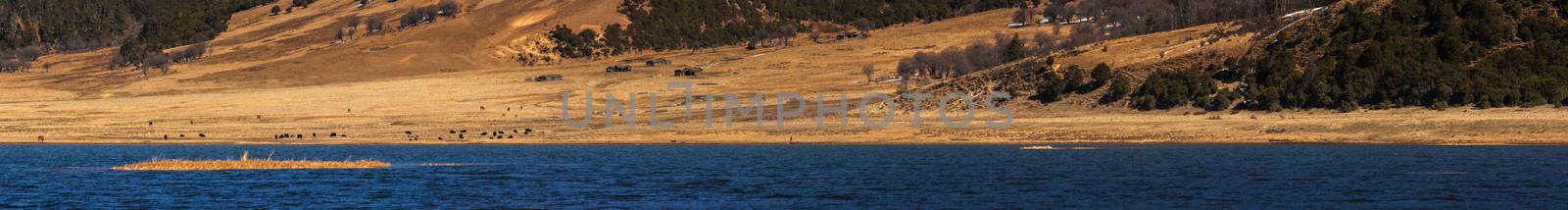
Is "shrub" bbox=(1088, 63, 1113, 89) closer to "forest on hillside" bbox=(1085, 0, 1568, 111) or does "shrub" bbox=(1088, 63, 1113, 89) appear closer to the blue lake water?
"forest on hillside" bbox=(1085, 0, 1568, 111)

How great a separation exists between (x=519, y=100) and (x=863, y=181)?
73.2 m

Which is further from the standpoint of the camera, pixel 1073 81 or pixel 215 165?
pixel 1073 81

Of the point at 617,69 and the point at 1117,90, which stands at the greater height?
the point at 617,69

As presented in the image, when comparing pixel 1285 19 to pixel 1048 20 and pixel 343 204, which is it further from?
pixel 343 204

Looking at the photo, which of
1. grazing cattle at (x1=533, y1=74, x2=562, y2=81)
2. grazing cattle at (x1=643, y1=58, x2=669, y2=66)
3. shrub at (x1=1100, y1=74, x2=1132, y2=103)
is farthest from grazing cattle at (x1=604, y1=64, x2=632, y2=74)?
shrub at (x1=1100, y1=74, x2=1132, y2=103)

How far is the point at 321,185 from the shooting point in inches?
2047

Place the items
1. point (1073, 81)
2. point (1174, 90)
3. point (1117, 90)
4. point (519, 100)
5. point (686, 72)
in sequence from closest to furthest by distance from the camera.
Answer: point (1174, 90) < point (1117, 90) < point (1073, 81) < point (519, 100) < point (686, 72)

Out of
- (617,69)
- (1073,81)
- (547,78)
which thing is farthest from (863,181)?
(617,69)

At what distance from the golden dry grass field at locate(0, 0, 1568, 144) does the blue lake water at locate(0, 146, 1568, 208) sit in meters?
12.3

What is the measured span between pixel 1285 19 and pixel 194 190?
3416 inches

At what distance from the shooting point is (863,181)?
55.0 metres

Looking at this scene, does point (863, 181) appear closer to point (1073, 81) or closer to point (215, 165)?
point (215, 165)

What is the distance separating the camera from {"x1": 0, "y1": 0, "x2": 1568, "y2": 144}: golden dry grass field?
88.9 metres

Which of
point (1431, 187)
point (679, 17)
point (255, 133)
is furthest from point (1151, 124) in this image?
point (679, 17)
